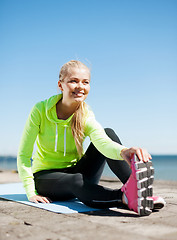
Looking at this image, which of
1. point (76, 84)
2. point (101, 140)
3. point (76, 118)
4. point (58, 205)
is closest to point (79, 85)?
point (76, 84)

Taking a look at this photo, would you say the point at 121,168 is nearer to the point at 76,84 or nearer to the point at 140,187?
the point at 140,187

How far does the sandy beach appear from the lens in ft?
5.59

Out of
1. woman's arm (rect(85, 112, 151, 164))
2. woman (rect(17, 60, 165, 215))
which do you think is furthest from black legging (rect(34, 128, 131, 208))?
woman's arm (rect(85, 112, 151, 164))

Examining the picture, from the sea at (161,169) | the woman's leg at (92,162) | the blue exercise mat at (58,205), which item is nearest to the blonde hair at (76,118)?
the woman's leg at (92,162)

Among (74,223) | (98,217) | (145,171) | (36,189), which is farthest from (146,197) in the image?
(36,189)

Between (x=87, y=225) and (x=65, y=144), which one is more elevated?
(x=65, y=144)

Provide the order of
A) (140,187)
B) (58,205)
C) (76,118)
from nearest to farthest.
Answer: (140,187) < (58,205) < (76,118)

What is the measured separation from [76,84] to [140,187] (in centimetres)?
105

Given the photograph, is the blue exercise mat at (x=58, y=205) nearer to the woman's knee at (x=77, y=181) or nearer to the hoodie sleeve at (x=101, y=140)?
the woman's knee at (x=77, y=181)

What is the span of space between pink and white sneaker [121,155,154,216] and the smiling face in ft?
2.70

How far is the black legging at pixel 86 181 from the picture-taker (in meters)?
2.41

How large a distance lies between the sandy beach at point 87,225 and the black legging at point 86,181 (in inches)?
4.6

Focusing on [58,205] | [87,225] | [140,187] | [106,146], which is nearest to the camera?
[87,225]

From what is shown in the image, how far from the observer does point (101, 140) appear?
2.54 metres
